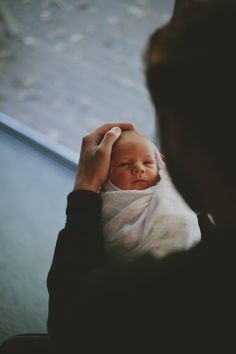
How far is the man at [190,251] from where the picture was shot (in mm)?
470

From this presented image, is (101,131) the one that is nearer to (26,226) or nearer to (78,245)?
(78,245)

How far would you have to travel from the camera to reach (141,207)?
115cm

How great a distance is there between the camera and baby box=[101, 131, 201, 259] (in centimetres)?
104

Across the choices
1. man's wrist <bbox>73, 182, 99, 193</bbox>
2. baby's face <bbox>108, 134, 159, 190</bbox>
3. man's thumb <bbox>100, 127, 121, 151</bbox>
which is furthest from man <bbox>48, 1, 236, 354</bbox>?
baby's face <bbox>108, 134, 159, 190</bbox>

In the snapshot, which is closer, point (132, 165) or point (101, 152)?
point (101, 152)

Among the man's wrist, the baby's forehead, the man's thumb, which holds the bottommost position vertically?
the baby's forehead

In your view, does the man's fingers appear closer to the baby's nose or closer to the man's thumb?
the man's thumb

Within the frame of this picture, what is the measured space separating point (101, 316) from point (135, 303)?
66 millimetres

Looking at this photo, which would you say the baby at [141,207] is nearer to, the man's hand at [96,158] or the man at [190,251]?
the man's hand at [96,158]

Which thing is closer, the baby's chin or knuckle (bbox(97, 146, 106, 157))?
knuckle (bbox(97, 146, 106, 157))

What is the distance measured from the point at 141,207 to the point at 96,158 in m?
0.23

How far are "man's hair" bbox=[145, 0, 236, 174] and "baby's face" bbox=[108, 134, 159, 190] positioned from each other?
2.22ft

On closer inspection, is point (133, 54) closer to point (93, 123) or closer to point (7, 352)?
point (93, 123)

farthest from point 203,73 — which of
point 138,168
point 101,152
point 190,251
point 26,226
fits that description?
point 26,226
